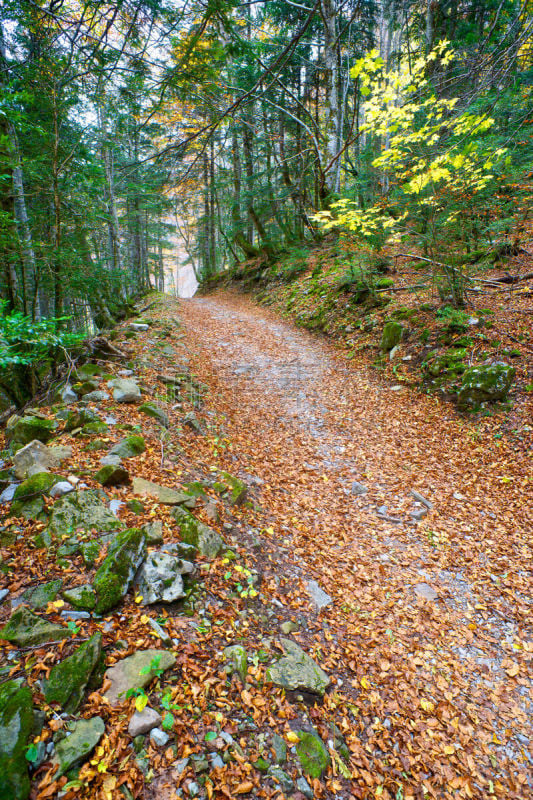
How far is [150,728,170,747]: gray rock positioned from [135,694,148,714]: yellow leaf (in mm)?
136

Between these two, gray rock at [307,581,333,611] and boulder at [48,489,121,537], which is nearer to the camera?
boulder at [48,489,121,537]

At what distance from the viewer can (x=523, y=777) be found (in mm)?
2402

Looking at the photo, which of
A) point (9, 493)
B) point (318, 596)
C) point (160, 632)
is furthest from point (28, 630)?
point (318, 596)

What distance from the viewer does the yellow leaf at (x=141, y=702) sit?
82.7 inches

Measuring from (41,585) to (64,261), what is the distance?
19.5 ft

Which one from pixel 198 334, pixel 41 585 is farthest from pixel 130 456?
pixel 198 334

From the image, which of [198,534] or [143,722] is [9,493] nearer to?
[198,534]

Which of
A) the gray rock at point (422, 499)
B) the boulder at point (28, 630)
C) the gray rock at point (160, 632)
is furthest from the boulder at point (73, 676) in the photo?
the gray rock at point (422, 499)

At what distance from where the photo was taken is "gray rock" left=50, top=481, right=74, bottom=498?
3.28 meters

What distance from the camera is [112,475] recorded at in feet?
12.0

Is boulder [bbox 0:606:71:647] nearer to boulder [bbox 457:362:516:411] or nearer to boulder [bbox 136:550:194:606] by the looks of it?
boulder [bbox 136:550:194:606]

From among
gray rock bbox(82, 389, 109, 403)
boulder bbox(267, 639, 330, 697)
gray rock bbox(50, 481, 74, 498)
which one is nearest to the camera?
→ boulder bbox(267, 639, 330, 697)

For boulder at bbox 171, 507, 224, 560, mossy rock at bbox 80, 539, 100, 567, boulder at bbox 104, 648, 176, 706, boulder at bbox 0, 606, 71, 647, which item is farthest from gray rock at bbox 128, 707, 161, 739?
boulder at bbox 171, 507, 224, 560

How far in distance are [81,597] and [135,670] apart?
2.15ft
